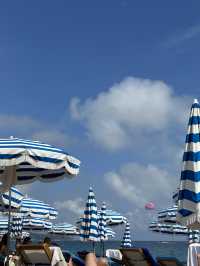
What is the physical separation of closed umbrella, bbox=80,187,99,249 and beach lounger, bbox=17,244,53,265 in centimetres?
859

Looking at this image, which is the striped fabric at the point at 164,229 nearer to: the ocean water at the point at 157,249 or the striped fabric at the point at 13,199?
the ocean water at the point at 157,249

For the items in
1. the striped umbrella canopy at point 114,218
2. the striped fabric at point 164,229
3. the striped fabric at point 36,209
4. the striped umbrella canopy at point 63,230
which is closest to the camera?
the striped fabric at point 36,209

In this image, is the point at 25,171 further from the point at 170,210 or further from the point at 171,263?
the point at 170,210

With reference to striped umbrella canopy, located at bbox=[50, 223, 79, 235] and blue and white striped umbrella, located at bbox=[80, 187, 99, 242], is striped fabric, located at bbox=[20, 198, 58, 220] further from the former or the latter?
striped umbrella canopy, located at bbox=[50, 223, 79, 235]

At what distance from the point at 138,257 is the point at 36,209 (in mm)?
10446

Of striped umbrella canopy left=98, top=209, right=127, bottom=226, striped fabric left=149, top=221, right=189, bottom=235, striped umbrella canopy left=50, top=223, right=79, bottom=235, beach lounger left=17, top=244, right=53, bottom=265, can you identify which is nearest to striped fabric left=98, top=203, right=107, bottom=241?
striped umbrella canopy left=98, top=209, right=127, bottom=226

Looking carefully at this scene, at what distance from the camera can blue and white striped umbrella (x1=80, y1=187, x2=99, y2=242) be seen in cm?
1750

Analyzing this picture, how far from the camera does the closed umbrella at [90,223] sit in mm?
17500

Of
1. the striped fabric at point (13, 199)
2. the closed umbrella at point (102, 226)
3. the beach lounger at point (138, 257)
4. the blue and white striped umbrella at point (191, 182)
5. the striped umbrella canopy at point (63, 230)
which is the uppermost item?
the striped umbrella canopy at point (63, 230)

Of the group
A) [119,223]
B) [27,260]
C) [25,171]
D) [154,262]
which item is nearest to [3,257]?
[27,260]

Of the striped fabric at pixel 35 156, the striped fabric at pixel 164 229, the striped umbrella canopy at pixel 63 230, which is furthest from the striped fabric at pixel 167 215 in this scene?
the striped umbrella canopy at pixel 63 230

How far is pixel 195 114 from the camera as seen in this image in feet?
24.0

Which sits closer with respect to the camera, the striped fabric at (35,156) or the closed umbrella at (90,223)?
the striped fabric at (35,156)

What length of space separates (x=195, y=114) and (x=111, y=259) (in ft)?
14.6
